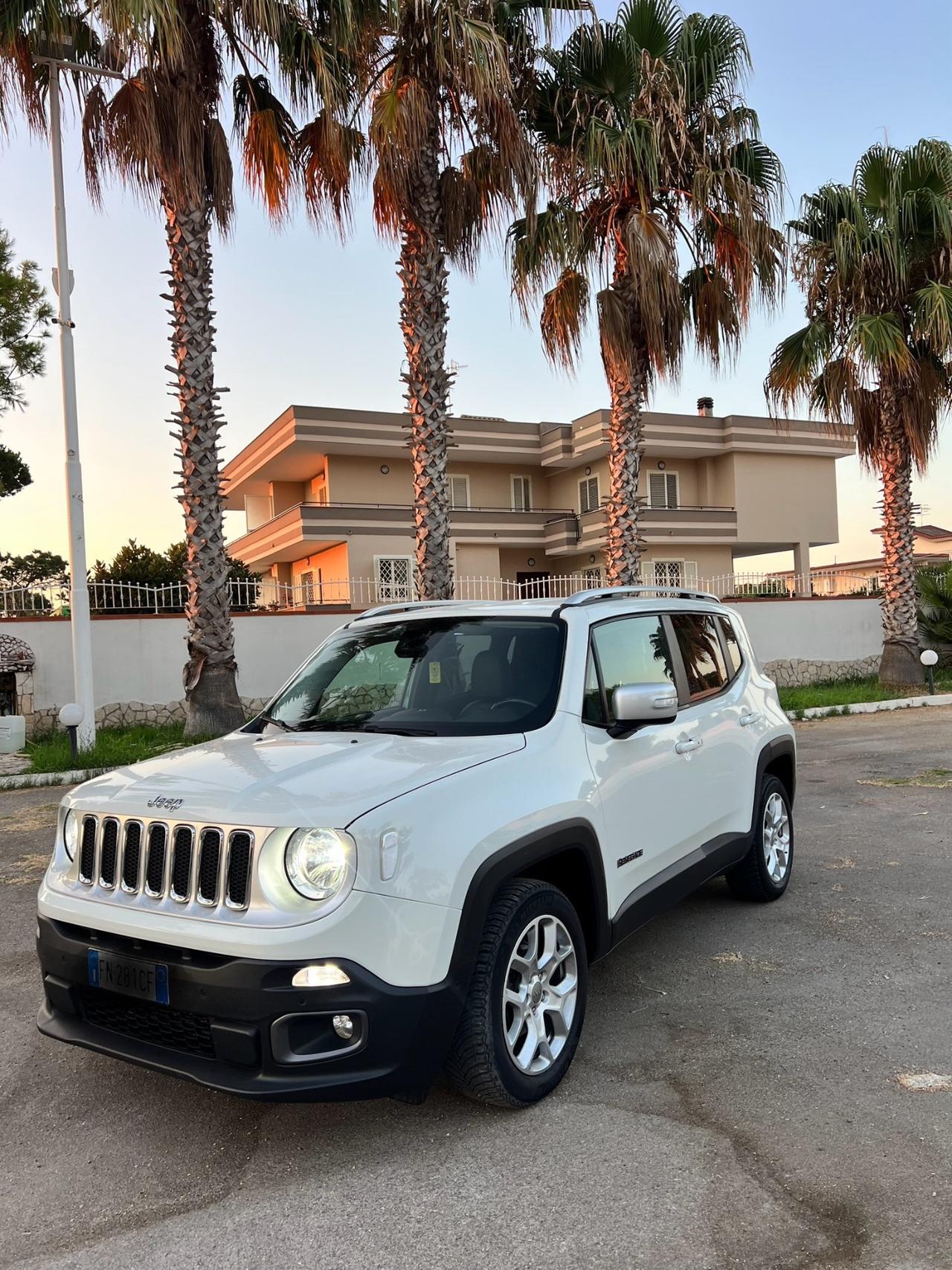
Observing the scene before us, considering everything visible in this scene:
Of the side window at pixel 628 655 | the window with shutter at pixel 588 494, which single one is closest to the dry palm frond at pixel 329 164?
the side window at pixel 628 655

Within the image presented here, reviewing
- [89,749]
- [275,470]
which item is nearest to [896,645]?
[89,749]

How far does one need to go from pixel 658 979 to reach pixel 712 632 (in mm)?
1895

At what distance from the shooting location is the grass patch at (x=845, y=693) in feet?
54.6

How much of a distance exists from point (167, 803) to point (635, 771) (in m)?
1.86

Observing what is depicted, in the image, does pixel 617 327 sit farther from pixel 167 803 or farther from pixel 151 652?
pixel 167 803

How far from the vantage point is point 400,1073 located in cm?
271

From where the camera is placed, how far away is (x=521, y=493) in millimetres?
33469

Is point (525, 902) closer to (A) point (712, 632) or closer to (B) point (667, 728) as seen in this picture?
(B) point (667, 728)

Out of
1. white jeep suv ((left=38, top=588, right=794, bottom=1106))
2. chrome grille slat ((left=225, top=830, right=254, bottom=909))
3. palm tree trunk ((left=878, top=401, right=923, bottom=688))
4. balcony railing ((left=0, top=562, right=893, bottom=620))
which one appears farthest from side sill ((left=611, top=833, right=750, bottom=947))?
palm tree trunk ((left=878, top=401, right=923, bottom=688))

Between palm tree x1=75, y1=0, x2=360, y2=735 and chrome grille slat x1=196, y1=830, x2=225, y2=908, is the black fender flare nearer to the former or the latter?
chrome grille slat x1=196, y1=830, x2=225, y2=908

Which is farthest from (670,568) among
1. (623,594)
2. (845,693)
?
(623,594)

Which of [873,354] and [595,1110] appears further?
[873,354]

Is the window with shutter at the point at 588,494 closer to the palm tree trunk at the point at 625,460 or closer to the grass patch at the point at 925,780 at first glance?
the palm tree trunk at the point at 625,460

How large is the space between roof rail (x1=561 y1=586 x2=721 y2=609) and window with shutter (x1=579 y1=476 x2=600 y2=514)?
27034mm
